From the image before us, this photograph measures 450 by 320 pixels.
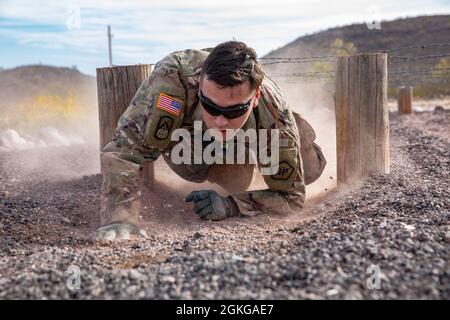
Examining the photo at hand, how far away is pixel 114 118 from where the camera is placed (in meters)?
5.61

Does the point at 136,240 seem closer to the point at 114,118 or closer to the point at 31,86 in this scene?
the point at 114,118

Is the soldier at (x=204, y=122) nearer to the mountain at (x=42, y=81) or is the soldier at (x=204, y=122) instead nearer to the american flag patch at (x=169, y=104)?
the american flag patch at (x=169, y=104)

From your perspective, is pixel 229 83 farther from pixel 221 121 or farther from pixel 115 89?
pixel 115 89

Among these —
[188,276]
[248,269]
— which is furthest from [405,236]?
[188,276]

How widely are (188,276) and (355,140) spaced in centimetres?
307

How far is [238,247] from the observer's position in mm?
3744

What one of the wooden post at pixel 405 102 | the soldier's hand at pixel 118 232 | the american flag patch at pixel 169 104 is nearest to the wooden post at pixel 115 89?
the american flag patch at pixel 169 104

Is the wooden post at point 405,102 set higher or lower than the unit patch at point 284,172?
higher

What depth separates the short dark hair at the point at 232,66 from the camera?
421cm

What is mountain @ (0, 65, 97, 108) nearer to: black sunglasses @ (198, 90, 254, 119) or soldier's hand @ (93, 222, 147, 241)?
soldier's hand @ (93, 222, 147, 241)

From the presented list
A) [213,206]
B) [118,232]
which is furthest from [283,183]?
[118,232]

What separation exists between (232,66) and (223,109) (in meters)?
0.33

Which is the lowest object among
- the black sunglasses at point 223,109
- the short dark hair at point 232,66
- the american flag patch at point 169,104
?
the black sunglasses at point 223,109
